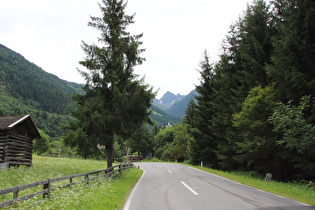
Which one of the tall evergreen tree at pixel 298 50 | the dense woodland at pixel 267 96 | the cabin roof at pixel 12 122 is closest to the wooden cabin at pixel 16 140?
the cabin roof at pixel 12 122

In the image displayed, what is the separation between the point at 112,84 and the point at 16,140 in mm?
10112

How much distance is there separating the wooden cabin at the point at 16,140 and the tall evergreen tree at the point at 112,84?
5.74 meters

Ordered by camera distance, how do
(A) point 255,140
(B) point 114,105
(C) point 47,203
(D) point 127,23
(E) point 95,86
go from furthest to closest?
(D) point 127,23, (E) point 95,86, (B) point 114,105, (A) point 255,140, (C) point 47,203

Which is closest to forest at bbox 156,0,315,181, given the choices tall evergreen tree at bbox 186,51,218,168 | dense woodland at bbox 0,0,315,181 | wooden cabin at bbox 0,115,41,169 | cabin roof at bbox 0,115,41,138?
dense woodland at bbox 0,0,315,181

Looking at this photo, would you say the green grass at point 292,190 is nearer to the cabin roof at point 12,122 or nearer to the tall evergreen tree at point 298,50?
the tall evergreen tree at point 298,50

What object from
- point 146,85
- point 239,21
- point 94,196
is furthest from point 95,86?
point 239,21

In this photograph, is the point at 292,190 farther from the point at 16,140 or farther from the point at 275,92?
the point at 16,140

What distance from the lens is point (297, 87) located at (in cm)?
1082

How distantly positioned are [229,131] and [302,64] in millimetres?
8990

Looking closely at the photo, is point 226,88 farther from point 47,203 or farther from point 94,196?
point 47,203

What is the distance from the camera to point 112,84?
15.7m

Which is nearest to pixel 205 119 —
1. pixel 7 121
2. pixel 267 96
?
pixel 267 96

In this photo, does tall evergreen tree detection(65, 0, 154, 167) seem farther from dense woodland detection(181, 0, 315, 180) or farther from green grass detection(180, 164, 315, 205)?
green grass detection(180, 164, 315, 205)

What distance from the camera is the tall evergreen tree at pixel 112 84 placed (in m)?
15.0
